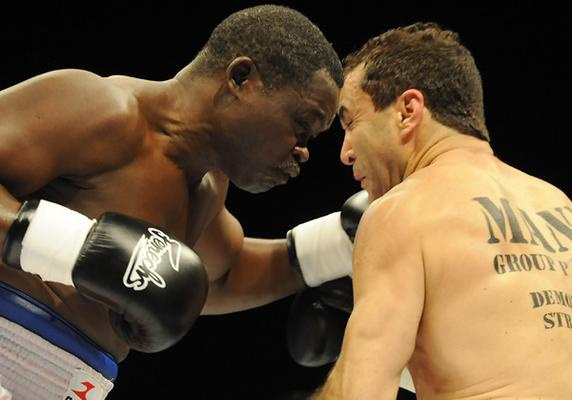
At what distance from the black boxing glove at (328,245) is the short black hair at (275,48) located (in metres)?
0.48

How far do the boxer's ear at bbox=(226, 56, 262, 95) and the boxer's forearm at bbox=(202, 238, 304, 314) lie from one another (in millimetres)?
651

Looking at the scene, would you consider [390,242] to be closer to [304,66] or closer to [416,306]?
[416,306]

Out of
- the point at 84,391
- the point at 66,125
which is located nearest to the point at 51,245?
the point at 66,125

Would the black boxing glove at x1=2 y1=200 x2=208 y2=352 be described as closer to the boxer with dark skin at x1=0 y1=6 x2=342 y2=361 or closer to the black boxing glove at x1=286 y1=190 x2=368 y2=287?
the boxer with dark skin at x1=0 y1=6 x2=342 y2=361

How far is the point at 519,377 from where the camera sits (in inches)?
54.9

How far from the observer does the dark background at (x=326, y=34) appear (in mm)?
3275

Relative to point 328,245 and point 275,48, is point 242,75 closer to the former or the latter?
point 275,48

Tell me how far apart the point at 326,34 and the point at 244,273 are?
1.40m

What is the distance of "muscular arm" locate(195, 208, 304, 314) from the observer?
Answer: 8.07ft

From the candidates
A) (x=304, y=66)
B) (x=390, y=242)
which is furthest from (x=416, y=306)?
(x=304, y=66)

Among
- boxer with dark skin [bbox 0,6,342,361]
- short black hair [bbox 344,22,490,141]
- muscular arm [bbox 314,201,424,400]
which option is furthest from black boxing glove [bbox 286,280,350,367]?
muscular arm [bbox 314,201,424,400]

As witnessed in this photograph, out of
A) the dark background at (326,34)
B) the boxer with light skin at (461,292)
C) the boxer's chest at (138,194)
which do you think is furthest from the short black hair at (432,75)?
the dark background at (326,34)

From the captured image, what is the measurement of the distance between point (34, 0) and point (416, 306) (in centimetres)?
240

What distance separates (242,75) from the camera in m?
2.02
